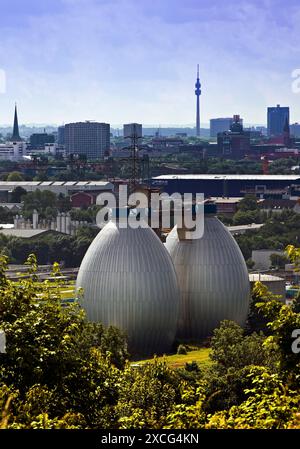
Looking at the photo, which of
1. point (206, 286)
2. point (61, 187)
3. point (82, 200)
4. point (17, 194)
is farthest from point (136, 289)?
point (61, 187)

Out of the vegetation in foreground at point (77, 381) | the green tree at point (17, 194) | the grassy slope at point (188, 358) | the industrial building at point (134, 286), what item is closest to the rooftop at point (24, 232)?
the green tree at point (17, 194)

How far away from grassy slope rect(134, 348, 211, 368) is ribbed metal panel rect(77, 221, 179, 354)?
3.80 ft

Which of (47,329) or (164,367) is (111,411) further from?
(164,367)

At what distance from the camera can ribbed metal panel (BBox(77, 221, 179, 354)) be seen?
162 ft

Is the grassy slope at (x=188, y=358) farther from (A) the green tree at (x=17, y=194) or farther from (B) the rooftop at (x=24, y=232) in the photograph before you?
(A) the green tree at (x=17, y=194)

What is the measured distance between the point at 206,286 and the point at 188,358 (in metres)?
5.60

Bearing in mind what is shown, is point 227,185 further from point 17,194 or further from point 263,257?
point 263,257

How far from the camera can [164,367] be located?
32.8 metres

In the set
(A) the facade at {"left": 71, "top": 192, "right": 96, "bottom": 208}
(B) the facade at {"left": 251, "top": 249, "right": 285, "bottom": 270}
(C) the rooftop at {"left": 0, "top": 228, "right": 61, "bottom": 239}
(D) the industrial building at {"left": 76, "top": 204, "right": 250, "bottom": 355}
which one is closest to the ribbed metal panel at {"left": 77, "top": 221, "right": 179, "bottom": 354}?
(D) the industrial building at {"left": 76, "top": 204, "right": 250, "bottom": 355}

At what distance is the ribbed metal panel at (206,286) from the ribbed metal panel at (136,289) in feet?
8.44

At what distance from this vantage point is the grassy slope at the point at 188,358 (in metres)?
45.3

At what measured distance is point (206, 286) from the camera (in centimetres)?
5256

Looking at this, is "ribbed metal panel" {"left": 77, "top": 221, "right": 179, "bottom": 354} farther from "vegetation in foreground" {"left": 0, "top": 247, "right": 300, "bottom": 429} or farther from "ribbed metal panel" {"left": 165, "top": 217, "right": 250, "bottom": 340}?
"vegetation in foreground" {"left": 0, "top": 247, "right": 300, "bottom": 429}
